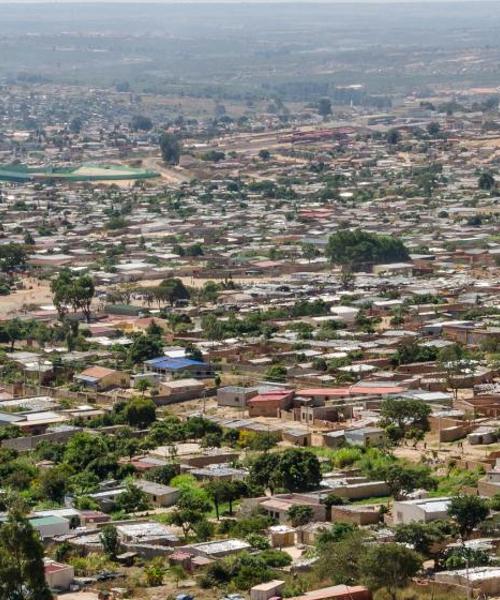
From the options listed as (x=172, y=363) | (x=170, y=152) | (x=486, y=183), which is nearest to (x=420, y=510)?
(x=172, y=363)

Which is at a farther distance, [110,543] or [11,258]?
[11,258]

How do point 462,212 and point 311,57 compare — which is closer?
point 462,212

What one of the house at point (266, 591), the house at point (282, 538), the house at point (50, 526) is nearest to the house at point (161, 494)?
the house at point (50, 526)

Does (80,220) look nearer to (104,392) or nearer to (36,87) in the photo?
(104,392)

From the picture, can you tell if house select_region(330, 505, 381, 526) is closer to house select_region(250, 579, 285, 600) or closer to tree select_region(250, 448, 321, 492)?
tree select_region(250, 448, 321, 492)

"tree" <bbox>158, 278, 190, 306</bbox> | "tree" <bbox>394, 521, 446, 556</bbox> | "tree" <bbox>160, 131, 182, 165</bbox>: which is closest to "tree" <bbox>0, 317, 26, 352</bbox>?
"tree" <bbox>158, 278, 190, 306</bbox>

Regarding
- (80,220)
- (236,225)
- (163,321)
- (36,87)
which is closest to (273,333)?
(163,321)

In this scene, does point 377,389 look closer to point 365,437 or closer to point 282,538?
point 365,437
